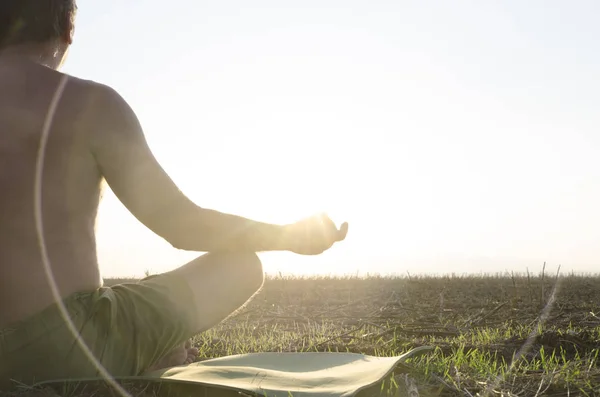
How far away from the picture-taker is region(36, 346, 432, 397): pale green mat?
2627 millimetres

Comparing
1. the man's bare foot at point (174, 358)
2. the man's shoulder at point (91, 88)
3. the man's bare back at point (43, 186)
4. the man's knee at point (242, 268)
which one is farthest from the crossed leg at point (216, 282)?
the man's shoulder at point (91, 88)

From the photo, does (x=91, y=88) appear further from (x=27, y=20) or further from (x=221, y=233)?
(x=221, y=233)

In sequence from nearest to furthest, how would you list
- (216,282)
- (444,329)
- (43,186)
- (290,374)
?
(43,186)
(290,374)
(216,282)
(444,329)

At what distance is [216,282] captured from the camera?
313 cm

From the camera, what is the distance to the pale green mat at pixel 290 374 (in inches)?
103

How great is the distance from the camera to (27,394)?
8.37ft

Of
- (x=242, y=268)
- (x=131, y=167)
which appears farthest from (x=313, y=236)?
(x=131, y=167)

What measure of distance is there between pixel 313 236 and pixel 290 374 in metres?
0.68

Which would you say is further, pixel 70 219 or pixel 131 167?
pixel 131 167

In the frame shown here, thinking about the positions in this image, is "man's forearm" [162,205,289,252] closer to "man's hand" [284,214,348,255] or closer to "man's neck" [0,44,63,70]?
"man's hand" [284,214,348,255]

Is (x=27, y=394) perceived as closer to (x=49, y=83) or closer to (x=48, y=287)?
(x=48, y=287)

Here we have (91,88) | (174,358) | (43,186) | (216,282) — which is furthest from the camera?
(174,358)

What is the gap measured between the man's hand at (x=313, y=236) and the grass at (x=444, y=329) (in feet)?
2.33

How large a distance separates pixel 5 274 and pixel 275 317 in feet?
15.6
